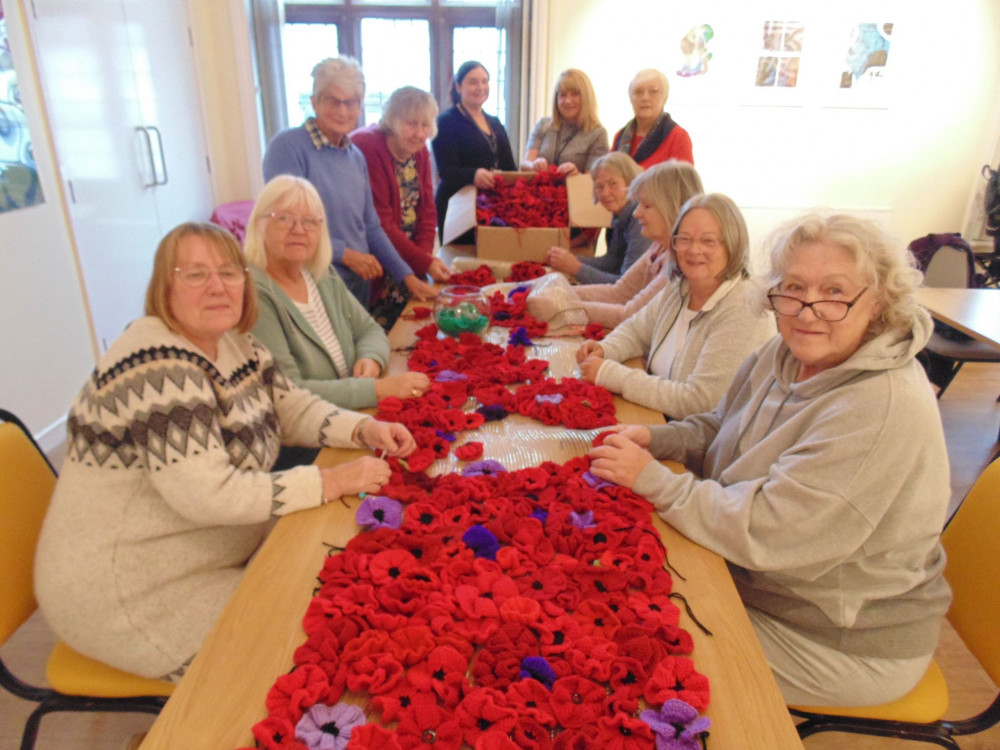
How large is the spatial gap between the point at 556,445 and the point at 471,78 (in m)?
2.61

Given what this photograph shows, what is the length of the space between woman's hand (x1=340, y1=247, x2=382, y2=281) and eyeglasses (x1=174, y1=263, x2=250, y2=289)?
1.22m

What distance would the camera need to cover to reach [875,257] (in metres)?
1.12

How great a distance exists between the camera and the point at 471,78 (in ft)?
11.0

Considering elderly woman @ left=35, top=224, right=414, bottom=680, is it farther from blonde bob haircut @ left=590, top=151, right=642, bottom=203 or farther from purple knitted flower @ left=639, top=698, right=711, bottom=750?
blonde bob haircut @ left=590, top=151, right=642, bottom=203

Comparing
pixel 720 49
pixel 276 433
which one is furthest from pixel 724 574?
pixel 720 49

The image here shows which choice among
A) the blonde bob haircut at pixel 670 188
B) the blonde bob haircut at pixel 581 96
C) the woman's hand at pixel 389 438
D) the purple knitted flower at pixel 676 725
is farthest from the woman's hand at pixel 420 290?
the purple knitted flower at pixel 676 725

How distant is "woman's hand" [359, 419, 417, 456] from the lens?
135 centimetres

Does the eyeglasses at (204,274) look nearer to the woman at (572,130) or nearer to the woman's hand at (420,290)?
the woman's hand at (420,290)

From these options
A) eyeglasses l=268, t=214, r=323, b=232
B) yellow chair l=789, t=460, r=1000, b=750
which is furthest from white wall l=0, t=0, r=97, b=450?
yellow chair l=789, t=460, r=1000, b=750

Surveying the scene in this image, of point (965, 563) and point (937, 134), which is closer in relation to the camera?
point (965, 563)

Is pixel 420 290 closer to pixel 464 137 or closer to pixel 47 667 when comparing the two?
pixel 464 137

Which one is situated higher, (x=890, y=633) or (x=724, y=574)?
(x=724, y=574)

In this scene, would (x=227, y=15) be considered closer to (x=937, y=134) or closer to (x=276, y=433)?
(x=276, y=433)

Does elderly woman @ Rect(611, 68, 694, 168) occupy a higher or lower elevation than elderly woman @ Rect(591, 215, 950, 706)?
higher
